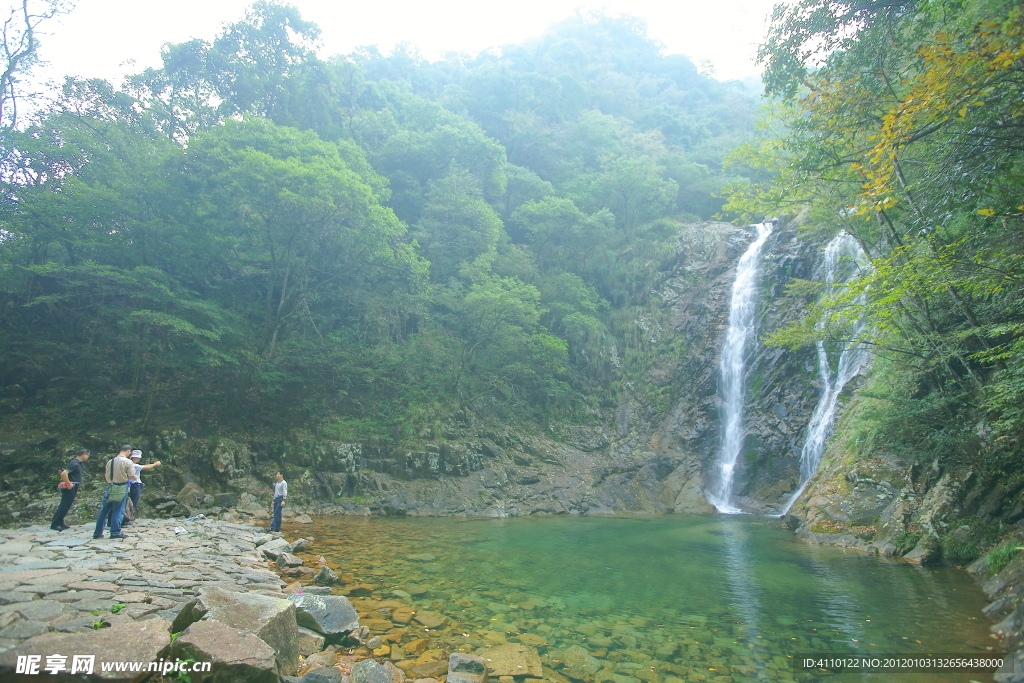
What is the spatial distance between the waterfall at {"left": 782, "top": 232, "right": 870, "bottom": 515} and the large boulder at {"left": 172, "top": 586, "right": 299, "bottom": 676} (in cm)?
1576

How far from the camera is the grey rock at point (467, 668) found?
396 centimetres

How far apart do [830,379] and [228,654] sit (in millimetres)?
19488

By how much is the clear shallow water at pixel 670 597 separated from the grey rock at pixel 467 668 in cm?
72

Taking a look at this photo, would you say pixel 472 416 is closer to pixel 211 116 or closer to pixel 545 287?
pixel 545 287

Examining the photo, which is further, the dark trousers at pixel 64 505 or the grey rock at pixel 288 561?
the dark trousers at pixel 64 505

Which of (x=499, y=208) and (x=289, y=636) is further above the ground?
(x=499, y=208)

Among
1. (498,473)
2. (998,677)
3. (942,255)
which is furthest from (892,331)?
(498,473)

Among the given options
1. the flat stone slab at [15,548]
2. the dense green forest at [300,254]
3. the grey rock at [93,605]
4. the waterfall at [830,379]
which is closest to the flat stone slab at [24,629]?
the grey rock at [93,605]

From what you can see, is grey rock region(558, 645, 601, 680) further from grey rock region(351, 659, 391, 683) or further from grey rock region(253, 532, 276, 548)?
grey rock region(253, 532, 276, 548)

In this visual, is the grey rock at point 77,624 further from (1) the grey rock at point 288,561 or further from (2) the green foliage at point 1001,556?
(2) the green foliage at point 1001,556

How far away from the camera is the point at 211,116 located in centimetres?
2177

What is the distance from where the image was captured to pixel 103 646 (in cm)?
297

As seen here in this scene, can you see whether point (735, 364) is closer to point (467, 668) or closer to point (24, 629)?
point (467, 668)

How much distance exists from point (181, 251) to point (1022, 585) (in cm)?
2021
